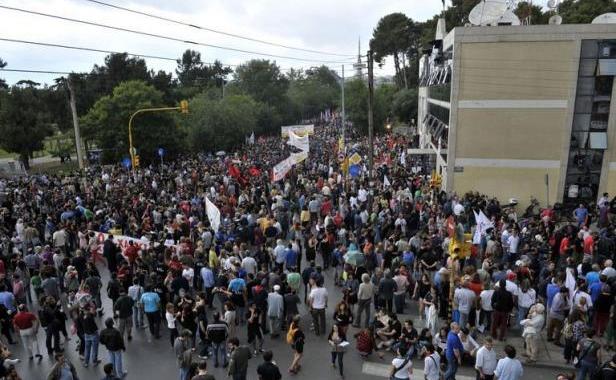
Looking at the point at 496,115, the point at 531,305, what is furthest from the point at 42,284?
the point at 496,115

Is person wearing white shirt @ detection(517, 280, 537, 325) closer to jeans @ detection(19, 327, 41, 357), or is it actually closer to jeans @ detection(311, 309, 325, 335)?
jeans @ detection(311, 309, 325, 335)

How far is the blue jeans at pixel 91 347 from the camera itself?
9.88 m

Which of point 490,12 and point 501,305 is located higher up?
point 490,12

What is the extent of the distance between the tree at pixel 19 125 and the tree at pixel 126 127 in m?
13.7

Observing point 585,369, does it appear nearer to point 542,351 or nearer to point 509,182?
point 542,351

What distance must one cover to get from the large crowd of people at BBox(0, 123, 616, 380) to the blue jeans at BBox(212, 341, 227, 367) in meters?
0.04

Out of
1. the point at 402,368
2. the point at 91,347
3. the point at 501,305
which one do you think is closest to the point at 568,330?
the point at 501,305

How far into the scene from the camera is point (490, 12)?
79.2ft

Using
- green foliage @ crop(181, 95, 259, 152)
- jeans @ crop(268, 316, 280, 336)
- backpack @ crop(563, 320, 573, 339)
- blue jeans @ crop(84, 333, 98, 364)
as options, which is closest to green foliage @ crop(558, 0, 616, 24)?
green foliage @ crop(181, 95, 259, 152)

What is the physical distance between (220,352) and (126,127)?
3267 cm

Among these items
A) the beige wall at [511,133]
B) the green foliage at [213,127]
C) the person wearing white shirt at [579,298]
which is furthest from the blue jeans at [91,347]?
the green foliage at [213,127]

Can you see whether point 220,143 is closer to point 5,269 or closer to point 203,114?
point 203,114

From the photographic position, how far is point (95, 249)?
50.1 ft

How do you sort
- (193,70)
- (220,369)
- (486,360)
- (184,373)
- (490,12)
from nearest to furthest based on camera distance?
1. (486,360)
2. (184,373)
3. (220,369)
4. (490,12)
5. (193,70)
